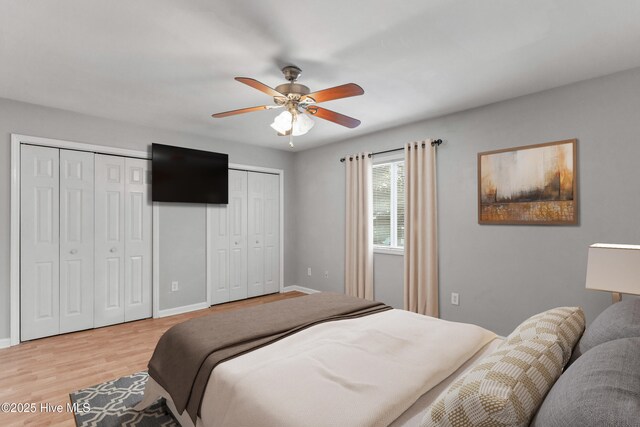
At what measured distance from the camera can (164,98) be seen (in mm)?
3275

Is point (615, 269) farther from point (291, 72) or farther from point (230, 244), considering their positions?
point (230, 244)

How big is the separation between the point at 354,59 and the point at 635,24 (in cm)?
175

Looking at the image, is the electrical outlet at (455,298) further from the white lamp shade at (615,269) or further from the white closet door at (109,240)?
the white closet door at (109,240)

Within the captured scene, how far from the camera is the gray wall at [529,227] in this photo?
269 cm

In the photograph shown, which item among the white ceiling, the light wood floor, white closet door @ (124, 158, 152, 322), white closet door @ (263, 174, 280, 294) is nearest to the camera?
the white ceiling

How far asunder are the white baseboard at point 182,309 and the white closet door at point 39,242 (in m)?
1.11

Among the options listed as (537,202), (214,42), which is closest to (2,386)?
(214,42)

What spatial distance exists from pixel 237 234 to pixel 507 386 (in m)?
4.60

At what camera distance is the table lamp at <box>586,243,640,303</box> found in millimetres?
1987

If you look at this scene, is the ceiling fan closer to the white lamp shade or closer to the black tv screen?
the white lamp shade

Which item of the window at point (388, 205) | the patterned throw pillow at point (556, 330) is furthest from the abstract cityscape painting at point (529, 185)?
the patterned throw pillow at point (556, 330)

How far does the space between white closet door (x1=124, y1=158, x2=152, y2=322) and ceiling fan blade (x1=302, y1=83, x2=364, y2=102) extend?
2816mm

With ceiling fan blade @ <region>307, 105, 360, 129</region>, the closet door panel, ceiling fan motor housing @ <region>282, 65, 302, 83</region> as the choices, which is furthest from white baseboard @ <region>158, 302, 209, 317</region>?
ceiling fan motor housing @ <region>282, 65, 302, 83</region>

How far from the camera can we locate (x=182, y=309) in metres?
4.55
